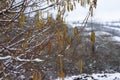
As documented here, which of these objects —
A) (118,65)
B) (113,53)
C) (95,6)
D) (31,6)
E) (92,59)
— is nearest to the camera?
(95,6)

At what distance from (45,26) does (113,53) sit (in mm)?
28170

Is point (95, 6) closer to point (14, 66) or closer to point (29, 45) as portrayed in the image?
point (29, 45)

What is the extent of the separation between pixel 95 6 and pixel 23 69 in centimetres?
164

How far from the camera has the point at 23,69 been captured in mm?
4047

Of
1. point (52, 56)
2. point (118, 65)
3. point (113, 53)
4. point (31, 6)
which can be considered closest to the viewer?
point (52, 56)

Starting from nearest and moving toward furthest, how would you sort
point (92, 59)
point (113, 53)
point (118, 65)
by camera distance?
point (118, 65)
point (92, 59)
point (113, 53)

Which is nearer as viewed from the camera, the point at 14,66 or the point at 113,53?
the point at 14,66

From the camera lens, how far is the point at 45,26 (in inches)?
149

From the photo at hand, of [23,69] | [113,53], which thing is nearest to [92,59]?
[113,53]

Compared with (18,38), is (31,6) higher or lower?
higher

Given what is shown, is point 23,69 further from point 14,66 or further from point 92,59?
point 92,59

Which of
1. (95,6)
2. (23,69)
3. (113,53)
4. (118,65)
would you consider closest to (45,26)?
(23,69)

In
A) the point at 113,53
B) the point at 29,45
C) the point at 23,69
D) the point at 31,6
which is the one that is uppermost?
the point at 31,6

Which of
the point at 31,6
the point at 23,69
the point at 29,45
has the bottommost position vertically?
the point at 23,69
